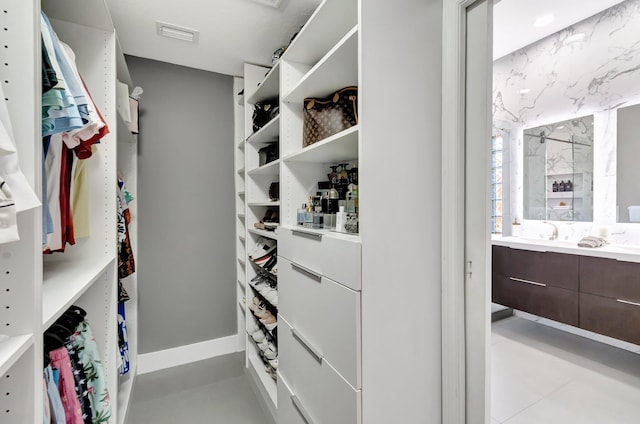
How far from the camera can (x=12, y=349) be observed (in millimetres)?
560

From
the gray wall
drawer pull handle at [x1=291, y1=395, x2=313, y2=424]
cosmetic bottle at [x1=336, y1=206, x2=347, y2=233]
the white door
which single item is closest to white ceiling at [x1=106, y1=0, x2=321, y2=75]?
the gray wall

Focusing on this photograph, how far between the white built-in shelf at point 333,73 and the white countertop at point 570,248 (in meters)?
2.22

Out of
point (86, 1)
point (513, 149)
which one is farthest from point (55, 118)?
point (513, 149)

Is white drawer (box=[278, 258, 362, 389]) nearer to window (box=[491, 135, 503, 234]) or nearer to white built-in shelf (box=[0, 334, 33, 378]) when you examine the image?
white built-in shelf (box=[0, 334, 33, 378])

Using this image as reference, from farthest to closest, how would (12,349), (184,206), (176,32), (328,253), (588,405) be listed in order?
(184,206)
(176,32)
(588,405)
(328,253)
(12,349)

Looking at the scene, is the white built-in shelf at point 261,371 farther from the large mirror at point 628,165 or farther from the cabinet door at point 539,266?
the large mirror at point 628,165

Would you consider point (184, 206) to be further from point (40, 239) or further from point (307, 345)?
point (40, 239)

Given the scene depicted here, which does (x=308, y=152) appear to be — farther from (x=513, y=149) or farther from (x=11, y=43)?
(x=513, y=149)

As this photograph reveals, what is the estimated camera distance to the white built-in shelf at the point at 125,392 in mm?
1825

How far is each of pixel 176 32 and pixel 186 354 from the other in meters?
2.49

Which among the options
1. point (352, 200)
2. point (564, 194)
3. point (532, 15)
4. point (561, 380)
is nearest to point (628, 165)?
point (564, 194)

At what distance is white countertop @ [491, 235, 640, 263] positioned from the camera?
211 cm

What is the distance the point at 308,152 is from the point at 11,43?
3.31 feet

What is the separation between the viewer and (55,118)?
847 mm
